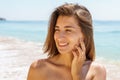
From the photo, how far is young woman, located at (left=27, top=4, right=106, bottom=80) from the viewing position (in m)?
2.08

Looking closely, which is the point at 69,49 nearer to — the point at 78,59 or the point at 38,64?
the point at 78,59

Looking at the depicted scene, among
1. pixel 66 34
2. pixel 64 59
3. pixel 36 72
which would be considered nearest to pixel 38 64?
pixel 36 72

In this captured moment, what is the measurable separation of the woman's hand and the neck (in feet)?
0.14

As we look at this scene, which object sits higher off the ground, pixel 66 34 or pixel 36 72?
pixel 66 34

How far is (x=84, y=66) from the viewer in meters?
2.23

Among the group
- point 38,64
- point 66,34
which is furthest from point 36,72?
point 66,34

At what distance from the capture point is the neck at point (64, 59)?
86.1 inches

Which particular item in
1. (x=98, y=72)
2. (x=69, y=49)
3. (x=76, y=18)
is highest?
(x=76, y=18)

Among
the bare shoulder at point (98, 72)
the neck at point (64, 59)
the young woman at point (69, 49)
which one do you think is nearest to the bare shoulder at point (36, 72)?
the young woman at point (69, 49)

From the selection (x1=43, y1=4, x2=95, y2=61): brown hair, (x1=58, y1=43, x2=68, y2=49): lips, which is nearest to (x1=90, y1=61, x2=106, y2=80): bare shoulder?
A: (x1=43, y1=4, x2=95, y2=61): brown hair

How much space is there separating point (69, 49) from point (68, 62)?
0.47ft

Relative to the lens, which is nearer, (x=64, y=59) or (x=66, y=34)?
(x=66, y=34)

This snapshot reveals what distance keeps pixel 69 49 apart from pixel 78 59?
4.3 inches

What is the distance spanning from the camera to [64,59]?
221 cm
